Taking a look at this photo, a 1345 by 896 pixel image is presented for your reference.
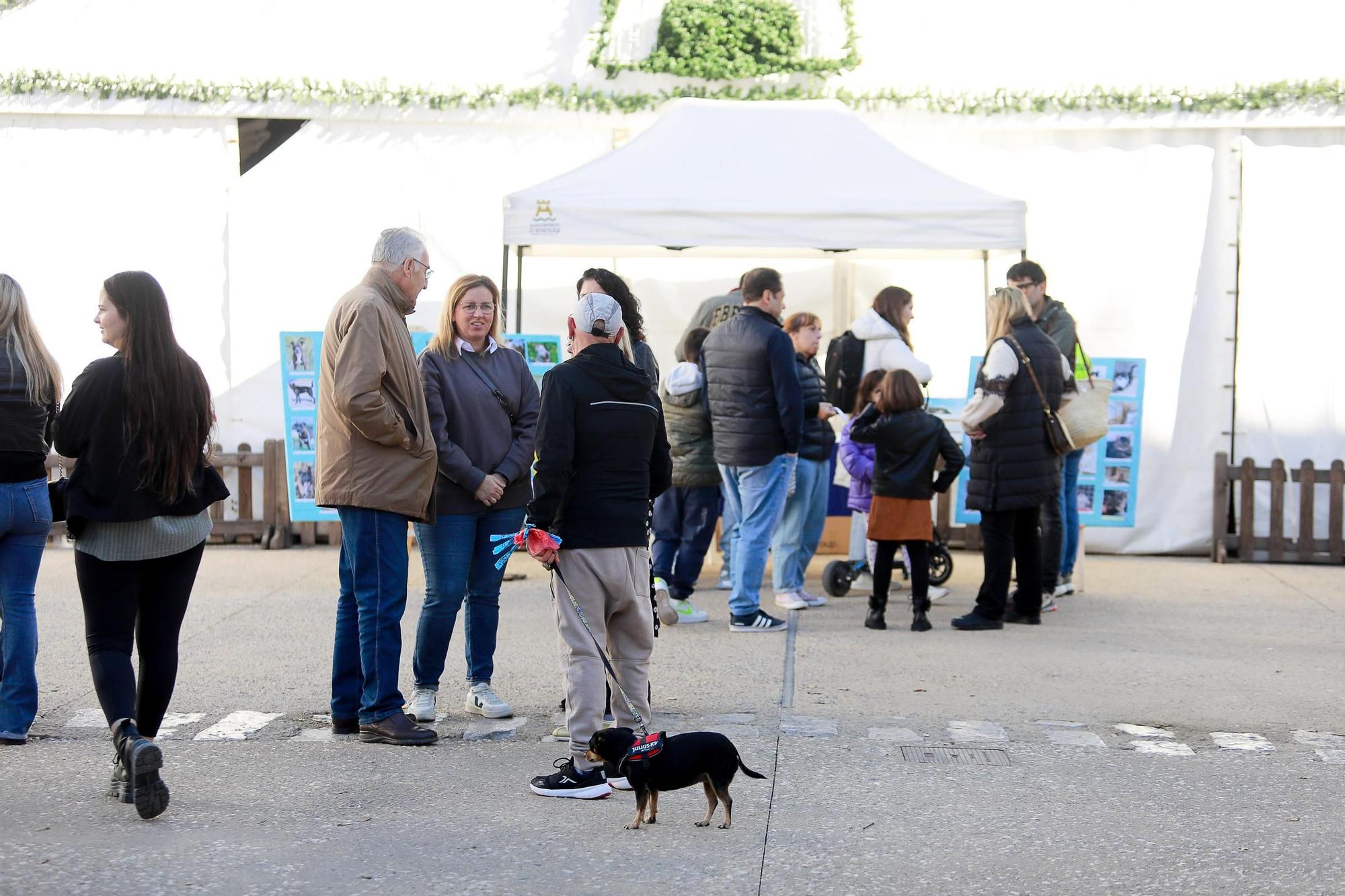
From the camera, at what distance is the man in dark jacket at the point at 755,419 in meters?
7.64

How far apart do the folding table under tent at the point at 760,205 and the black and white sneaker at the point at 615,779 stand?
15.9ft

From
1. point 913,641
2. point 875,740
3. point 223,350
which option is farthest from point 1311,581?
point 223,350

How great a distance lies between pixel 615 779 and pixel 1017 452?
12.0 feet

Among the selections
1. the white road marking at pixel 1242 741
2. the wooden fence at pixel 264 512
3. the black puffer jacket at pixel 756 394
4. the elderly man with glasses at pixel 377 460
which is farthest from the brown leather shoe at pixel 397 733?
the wooden fence at pixel 264 512

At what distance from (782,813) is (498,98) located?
7839 millimetres

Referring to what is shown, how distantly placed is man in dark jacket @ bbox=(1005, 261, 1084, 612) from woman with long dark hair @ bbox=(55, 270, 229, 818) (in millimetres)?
5172

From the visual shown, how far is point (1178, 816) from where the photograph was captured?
4598 mm

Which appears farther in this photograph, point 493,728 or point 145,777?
point 493,728

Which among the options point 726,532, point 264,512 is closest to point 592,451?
point 726,532

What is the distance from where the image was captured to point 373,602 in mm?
5301

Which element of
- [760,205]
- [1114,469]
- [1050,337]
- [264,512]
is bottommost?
[264,512]

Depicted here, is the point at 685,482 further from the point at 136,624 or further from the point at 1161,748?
the point at 136,624

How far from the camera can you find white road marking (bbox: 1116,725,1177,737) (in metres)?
5.66

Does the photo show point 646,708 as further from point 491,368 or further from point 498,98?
point 498,98
